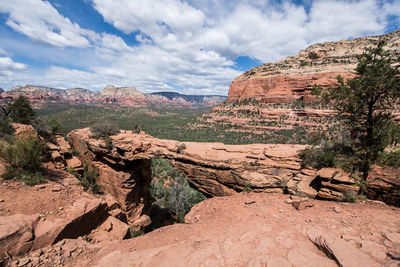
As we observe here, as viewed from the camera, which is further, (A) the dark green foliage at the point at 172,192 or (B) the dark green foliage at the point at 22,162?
(A) the dark green foliage at the point at 172,192

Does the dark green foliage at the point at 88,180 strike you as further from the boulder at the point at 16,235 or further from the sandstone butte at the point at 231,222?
the boulder at the point at 16,235

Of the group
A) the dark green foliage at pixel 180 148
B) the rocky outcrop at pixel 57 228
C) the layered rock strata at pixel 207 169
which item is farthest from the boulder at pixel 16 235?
the dark green foliage at pixel 180 148

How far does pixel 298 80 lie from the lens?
60938 mm

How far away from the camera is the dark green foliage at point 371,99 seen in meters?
6.66

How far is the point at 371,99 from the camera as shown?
6898 millimetres

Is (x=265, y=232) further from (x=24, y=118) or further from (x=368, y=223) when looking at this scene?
(x=24, y=118)

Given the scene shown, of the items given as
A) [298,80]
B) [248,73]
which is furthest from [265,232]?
[248,73]

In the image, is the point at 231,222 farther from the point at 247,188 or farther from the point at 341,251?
the point at 341,251

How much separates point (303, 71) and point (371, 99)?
6762 centimetres

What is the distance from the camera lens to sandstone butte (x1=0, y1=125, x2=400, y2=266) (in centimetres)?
383

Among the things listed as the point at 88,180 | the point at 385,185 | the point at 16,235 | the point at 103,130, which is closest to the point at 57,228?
the point at 16,235

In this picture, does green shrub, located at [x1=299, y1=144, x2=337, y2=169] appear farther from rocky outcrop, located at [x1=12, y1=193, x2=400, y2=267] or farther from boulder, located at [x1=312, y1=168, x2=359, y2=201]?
rocky outcrop, located at [x1=12, y1=193, x2=400, y2=267]

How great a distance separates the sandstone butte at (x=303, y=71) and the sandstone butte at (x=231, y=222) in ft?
191

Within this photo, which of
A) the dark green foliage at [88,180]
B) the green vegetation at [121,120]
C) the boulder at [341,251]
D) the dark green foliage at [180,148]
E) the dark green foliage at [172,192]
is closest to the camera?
the boulder at [341,251]
